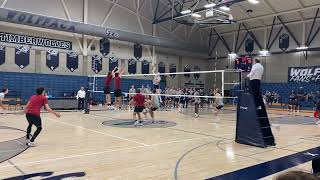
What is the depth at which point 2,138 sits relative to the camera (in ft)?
28.7

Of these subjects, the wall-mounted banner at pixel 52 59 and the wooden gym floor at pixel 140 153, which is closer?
the wooden gym floor at pixel 140 153

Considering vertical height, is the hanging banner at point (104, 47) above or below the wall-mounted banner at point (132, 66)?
above

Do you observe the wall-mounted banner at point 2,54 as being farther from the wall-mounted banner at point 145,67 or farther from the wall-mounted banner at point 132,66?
the wall-mounted banner at point 145,67

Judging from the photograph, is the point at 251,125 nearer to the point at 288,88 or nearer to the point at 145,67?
the point at 145,67

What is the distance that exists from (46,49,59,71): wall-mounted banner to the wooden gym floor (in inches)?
446

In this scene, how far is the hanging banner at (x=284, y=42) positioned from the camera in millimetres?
27078

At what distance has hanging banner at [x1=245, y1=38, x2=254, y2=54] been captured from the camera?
29.7 metres

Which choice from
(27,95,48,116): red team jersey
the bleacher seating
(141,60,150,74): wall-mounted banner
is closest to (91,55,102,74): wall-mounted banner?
(141,60,150,74): wall-mounted banner

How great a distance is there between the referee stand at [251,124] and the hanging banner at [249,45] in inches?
864

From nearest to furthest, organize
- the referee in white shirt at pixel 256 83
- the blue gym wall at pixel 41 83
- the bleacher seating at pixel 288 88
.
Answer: the referee in white shirt at pixel 256 83, the blue gym wall at pixel 41 83, the bleacher seating at pixel 288 88

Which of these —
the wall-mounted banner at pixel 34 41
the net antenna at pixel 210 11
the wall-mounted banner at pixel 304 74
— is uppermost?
the net antenna at pixel 210 11


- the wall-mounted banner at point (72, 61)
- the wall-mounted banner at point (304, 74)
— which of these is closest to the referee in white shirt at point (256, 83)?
the wall-mounted banner at point (72, 61)

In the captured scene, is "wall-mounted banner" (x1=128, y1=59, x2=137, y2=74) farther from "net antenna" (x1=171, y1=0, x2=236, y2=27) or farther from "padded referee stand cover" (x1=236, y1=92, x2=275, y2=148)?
"padded referee stand cover" (x1=236, y1=92, x2=275, y2=148)

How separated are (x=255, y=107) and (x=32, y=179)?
6097 millimetres
